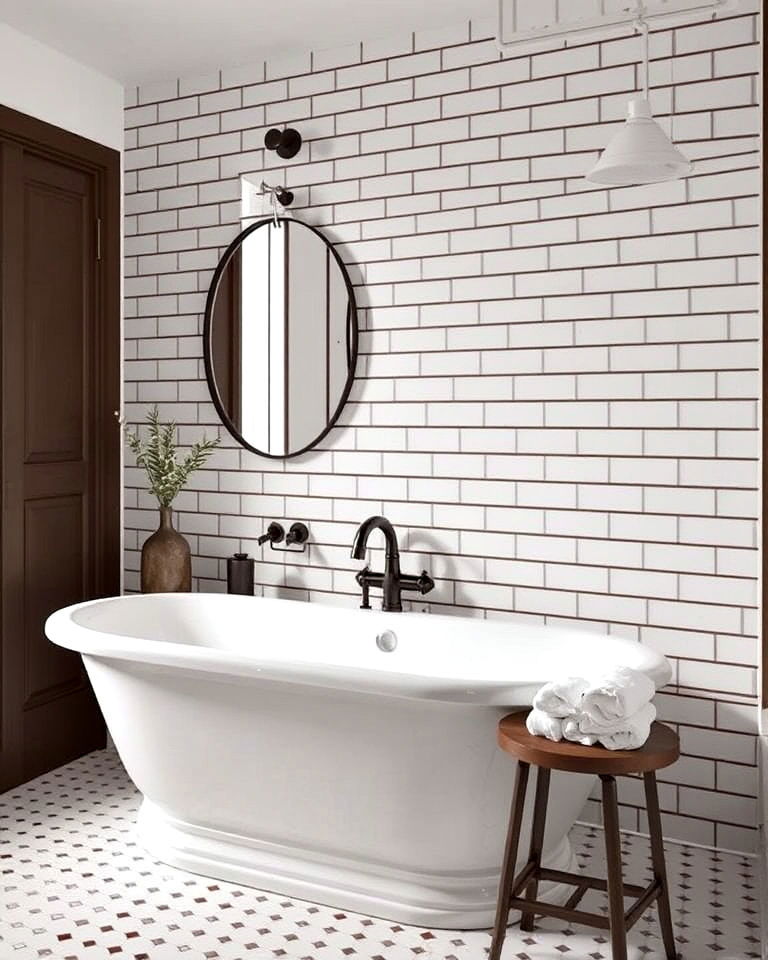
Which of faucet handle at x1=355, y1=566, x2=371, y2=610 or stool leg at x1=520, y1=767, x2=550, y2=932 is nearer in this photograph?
stool leg at x1=520, y1=767, x2=550, y2=932

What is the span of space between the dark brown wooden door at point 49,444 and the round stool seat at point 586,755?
2.14 meters

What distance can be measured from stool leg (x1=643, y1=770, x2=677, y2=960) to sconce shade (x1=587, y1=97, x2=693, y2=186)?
4.89 ft

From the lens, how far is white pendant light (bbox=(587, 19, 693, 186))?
2406mm

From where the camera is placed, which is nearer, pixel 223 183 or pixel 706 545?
pixel 706 545

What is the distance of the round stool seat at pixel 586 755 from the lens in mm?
2230

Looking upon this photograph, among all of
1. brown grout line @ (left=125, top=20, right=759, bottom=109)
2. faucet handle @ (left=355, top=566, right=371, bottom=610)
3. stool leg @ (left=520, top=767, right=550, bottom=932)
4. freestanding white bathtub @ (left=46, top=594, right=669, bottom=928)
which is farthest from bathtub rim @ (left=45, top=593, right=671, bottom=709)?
brown grout line @ (left=125, top=20, right=759, bottom=109)

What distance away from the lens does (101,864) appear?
3.04 meters

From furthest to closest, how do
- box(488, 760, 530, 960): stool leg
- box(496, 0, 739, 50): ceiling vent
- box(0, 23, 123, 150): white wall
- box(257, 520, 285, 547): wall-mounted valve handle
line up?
box(257, 520, 285, 547): wall-mounted valve handle, box(0, 23, 123, 150): white wall, box(496, 0, 739, 50): ceiling vent, box(488, 760, 530, 960): stool leg

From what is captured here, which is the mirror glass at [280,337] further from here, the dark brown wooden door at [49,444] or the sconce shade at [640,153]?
the sconce shade at [640,153]

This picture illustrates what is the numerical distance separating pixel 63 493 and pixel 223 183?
4.49 ft

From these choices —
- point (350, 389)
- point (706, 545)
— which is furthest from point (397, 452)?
point (706, 545)

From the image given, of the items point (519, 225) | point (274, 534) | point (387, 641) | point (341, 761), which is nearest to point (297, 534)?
point (274, 534)

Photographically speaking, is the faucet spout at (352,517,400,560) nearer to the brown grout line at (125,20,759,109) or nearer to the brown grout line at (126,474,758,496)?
the brown grout line at (126,474,758,496)

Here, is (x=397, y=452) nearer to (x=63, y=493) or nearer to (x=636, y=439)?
(x=636, y=439)
